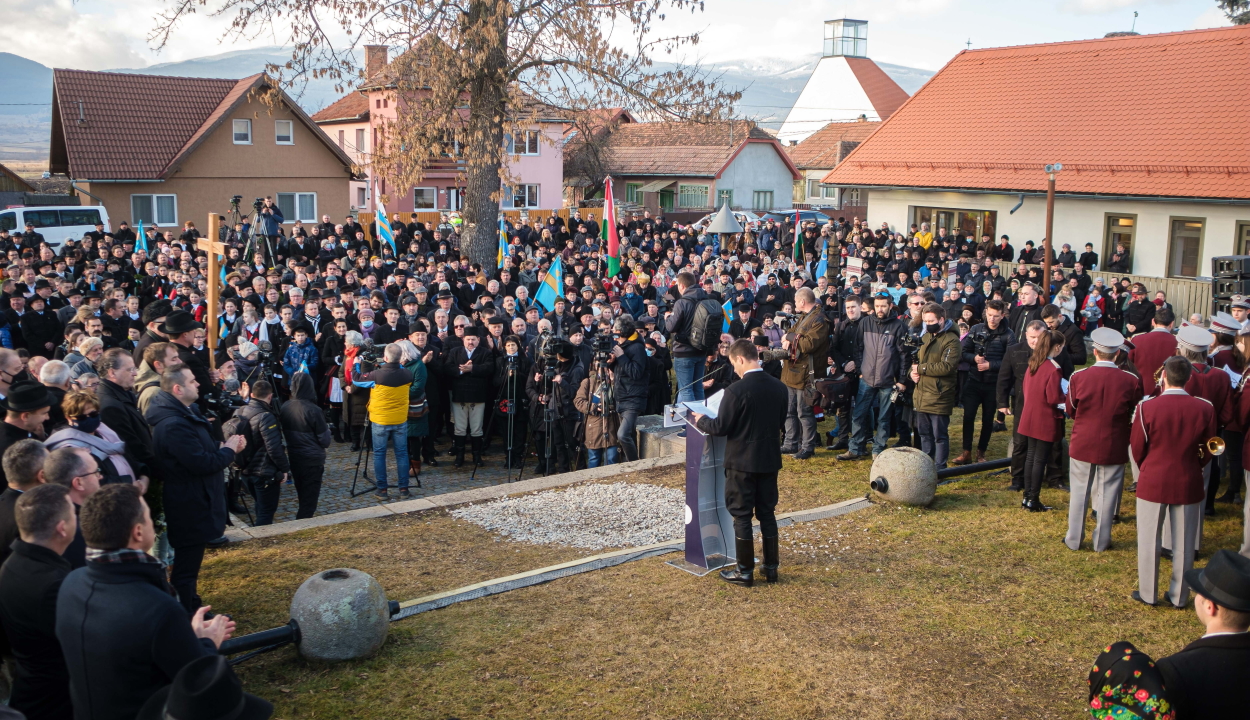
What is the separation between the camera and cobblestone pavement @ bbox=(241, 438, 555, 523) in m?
10.6

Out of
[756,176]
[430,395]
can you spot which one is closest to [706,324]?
[430,395]

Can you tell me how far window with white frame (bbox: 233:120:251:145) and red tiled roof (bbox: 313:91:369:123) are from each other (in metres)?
10.7

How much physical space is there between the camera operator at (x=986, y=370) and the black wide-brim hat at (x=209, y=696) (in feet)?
30.0

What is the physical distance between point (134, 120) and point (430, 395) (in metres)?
29.4

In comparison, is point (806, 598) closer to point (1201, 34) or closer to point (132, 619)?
point (132, 619)

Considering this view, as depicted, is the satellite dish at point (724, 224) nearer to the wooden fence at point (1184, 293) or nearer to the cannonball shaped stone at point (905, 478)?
the wooden fence at point (1184, 293)

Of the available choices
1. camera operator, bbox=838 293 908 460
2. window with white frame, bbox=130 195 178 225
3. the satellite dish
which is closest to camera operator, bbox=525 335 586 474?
camera operator, bbox=838 293 908 460

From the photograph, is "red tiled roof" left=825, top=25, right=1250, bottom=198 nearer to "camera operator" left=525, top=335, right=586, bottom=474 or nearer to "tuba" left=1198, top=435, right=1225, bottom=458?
"camera operator" left=525, top=335, right=586, bottom=474

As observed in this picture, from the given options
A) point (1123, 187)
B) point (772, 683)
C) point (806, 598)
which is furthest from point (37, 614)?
point (1123, 187)

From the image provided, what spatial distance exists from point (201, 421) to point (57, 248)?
2319 cm

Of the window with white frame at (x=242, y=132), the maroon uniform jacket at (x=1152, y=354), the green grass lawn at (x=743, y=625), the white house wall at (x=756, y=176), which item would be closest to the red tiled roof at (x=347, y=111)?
the window with white frame at (x=242, y=132)

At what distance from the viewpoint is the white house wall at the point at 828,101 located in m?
71.5

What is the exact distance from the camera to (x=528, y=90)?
2055cm

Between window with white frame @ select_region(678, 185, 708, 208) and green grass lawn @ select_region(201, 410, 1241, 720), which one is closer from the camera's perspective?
green grass lawn @ select_region(201, 410, 1241, 720)
